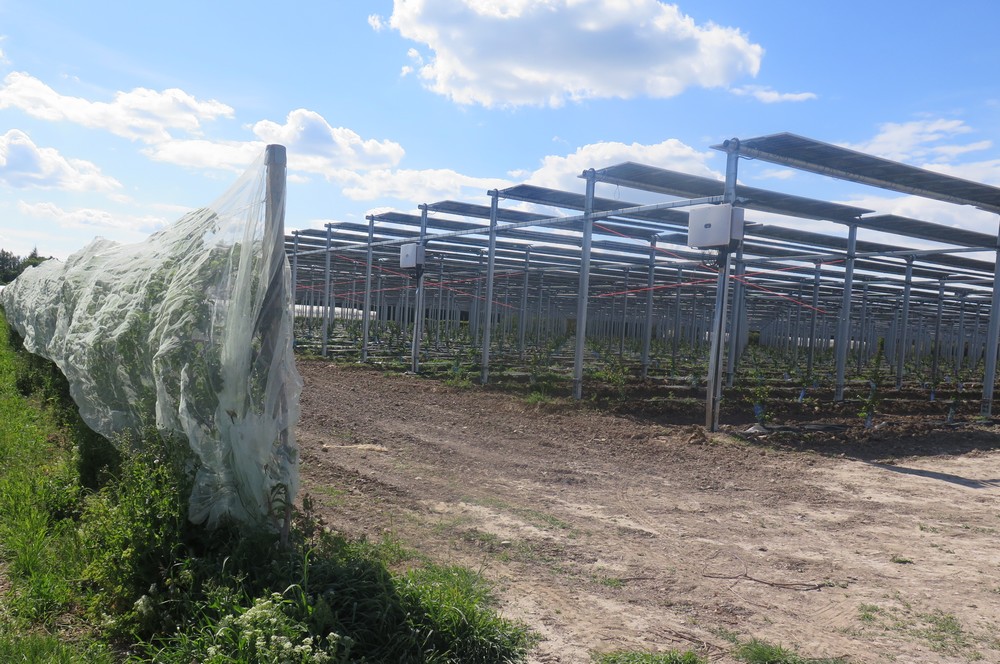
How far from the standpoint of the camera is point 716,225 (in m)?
9.40

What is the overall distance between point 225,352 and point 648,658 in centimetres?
253

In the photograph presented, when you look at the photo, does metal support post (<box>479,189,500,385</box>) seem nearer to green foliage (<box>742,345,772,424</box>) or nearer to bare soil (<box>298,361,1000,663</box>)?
bare soil (<box>298,361,1000,663</box>)

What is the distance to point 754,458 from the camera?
8.45 m

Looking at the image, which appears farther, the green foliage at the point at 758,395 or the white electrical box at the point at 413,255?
the white electrical box at the point at 413,255

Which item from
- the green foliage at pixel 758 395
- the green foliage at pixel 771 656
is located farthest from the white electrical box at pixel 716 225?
the green foliage at pixel 771 656

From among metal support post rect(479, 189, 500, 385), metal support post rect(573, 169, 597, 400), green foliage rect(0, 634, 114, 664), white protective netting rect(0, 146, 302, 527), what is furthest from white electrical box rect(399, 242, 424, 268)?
green foliage rect(0, 634, 114, 664)

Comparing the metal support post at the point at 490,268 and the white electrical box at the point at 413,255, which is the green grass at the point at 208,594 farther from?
the white electrical box at the point at 413,255

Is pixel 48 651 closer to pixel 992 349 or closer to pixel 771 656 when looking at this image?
pixel 771 656

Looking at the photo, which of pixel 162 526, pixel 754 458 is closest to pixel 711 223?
pixel 754 458

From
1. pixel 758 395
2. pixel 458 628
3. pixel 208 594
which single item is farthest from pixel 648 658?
pixel 758 395

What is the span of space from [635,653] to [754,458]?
557cm

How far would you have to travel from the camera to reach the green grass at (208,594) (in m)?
3.01

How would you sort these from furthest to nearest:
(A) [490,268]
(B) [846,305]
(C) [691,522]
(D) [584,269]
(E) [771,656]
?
1. (A) [490,268]
2. (B) [846,305]
3. (D) [584,269]
4. (C) [691,522]
5. (E) [771,656]

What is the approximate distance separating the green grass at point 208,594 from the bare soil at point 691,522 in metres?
0.38
